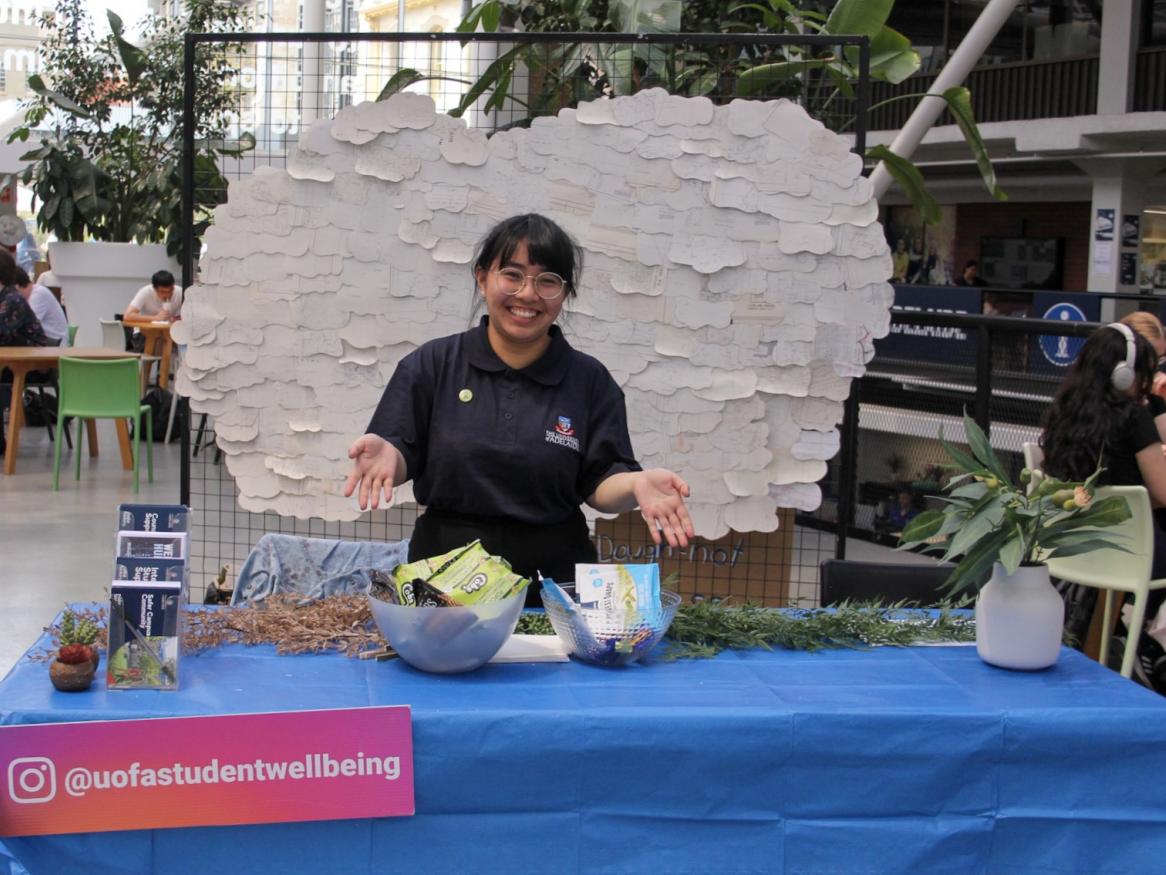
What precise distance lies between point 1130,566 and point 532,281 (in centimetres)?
233

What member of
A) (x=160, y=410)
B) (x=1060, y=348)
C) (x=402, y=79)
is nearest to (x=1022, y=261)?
(x=160, y=410)

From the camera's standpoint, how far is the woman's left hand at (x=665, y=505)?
2.45m

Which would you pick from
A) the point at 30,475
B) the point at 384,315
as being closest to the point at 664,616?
the point at 384,315

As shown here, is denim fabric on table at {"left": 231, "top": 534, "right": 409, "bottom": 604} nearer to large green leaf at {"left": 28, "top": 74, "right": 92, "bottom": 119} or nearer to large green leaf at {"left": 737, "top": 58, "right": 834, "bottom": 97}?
large green leaf at {"left": 737, "top": 58, "right": 834, "bottom": 97}

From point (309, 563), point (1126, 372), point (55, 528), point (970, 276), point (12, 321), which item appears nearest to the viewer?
point (309, 563)

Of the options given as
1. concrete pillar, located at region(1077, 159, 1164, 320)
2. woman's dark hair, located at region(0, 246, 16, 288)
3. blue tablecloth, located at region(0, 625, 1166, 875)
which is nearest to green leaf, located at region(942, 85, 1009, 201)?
blue tablecloth, located at region(0, 625, 1166, 875)

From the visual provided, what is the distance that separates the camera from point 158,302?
11.5 m

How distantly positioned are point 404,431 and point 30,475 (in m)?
7.17

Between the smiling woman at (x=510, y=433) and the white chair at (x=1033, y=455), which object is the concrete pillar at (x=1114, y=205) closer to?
the white chair at (x=1033, y=455)

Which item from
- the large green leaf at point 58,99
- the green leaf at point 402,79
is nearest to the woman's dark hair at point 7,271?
the large green leaf at point 58,99

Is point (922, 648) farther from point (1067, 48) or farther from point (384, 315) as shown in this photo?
point (1067, 48)

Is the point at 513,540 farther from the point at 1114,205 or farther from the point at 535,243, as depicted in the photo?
the point at 1114,205

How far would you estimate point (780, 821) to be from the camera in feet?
7.09

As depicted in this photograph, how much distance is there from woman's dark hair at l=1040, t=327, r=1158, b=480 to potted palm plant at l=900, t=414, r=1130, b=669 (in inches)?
74.2
